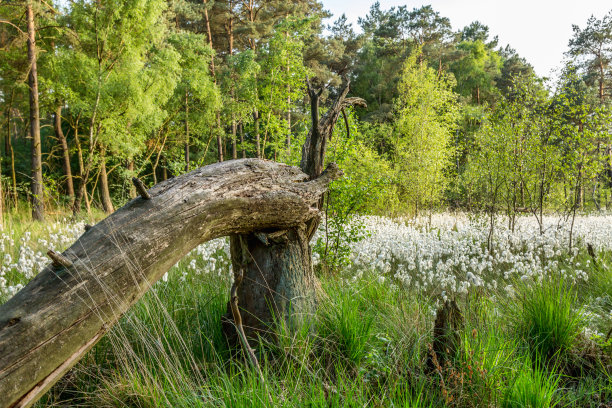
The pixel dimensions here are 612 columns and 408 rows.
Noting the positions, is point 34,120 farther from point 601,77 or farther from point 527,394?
point 601,77

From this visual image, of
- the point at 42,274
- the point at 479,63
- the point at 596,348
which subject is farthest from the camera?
the point at 479,63

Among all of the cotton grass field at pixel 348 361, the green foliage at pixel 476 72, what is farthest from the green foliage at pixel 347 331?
the green foliage at pixel 476 72

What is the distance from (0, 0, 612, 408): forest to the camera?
7.06 ft

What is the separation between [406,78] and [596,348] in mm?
16462

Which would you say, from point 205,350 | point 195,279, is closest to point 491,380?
point 205,350

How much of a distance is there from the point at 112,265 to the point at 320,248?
3.74 m

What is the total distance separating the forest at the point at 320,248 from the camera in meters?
2.15

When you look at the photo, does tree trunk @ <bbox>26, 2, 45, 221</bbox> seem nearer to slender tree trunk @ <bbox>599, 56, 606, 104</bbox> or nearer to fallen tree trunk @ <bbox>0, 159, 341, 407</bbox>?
fallen tree trunk @ <bbox>0, 159, 341, 407</bbox>

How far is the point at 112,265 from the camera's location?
5.73ft

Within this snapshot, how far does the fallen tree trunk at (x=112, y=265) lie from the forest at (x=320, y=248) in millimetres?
20

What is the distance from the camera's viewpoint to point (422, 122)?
49.4ft

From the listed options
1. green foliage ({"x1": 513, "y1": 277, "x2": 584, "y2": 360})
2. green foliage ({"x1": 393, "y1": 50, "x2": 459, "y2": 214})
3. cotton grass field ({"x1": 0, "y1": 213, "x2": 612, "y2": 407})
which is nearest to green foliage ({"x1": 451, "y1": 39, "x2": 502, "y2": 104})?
green foliage ({"x1": 393, "y1": 50, "x2": 459, "y2": 214})

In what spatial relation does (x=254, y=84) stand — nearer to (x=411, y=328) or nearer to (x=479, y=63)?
(x=411, y=328)

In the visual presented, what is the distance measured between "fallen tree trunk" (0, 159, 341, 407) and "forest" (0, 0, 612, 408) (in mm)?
20
